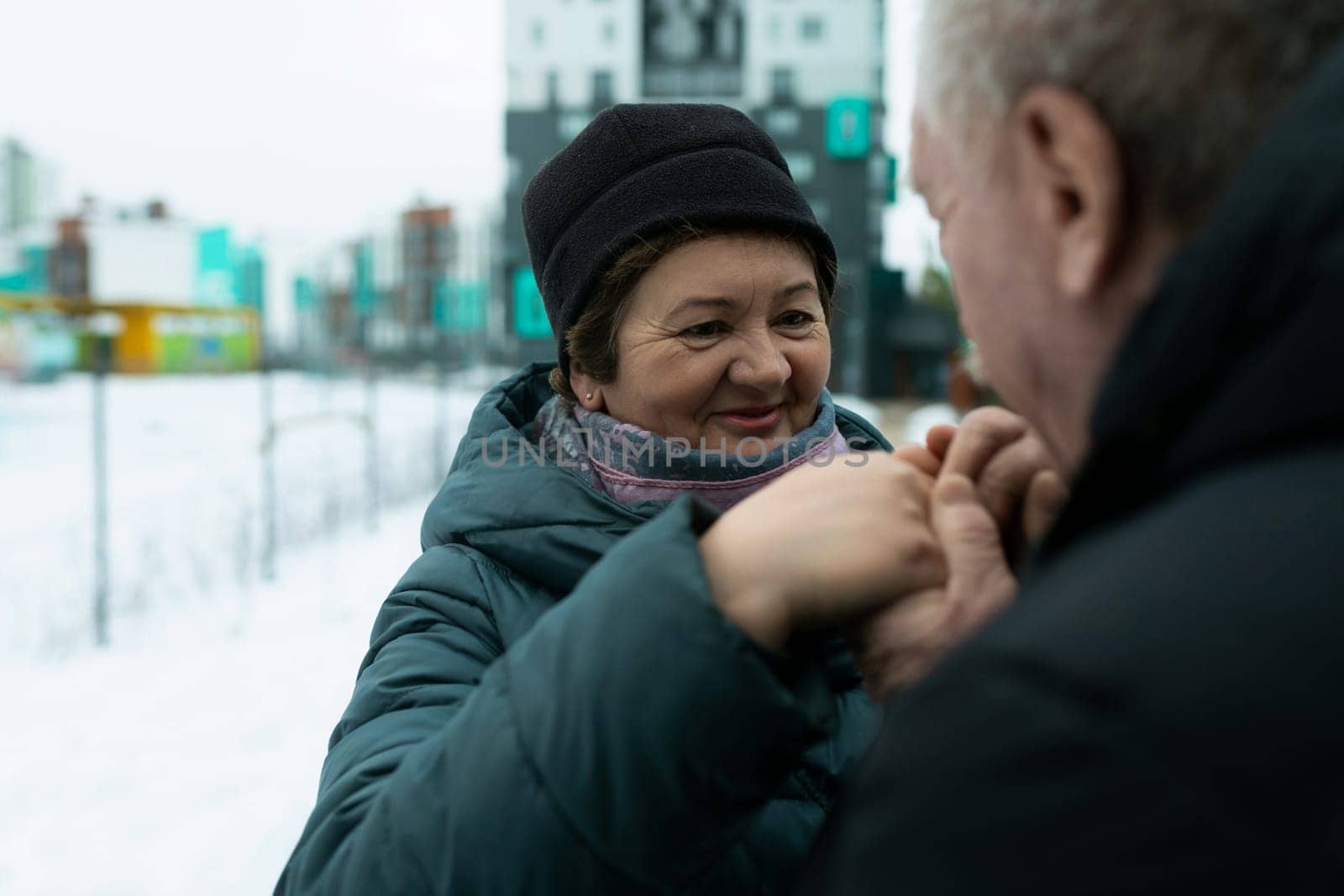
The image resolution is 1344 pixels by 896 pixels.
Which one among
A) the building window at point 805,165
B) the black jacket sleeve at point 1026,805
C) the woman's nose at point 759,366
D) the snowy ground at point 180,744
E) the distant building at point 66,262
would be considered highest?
the building window at point 805,165

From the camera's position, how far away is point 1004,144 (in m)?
0.68

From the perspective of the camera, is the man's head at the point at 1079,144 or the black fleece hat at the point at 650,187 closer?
the man's head at the point at 1079,144

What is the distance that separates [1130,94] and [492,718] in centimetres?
67

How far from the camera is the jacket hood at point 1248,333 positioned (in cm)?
49

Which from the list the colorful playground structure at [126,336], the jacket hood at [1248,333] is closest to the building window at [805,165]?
the colorful playground structure at [126,336]

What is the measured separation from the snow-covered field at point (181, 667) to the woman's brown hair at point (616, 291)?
3.00 m

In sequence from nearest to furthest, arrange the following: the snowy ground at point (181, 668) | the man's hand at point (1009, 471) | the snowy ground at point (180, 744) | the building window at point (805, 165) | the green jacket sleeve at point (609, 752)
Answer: the green jacket sleeve at point (609, 752), the man's hand at point (1009, 471), the snowy ground at point (180, 744), the snowy ground at point (181, 668), the building window at point (805, 165)

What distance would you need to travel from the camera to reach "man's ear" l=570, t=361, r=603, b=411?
1.71m

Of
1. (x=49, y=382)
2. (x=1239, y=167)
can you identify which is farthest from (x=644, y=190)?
(x=49, y=382)

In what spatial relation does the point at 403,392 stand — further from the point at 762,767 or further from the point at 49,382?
the point at 762,767

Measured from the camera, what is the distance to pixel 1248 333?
522mm

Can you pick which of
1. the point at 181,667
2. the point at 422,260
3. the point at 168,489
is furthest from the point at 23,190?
the point at 181,667

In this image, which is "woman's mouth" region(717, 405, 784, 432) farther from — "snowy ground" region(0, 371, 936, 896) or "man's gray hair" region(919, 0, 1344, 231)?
"snowy ground" region(0, 371, 936, 896)

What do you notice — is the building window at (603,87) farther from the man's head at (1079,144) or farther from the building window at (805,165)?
the man's head at (1079,144)
